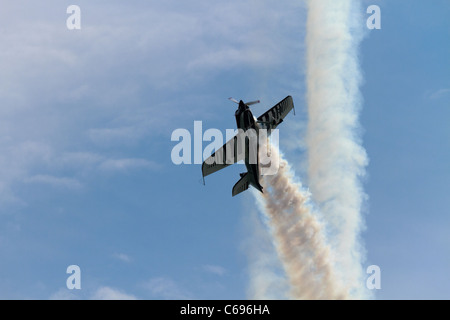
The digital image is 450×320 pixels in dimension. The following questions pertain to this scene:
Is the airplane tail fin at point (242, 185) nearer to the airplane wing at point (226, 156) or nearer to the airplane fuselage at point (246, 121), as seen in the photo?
the airplane wing at point (226, 156)

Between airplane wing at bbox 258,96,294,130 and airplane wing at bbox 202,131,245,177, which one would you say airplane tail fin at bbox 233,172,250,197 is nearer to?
airplane wing at bbox 202,131,245,177

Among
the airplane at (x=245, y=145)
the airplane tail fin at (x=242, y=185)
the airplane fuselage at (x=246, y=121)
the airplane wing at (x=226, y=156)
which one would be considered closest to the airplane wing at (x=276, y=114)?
the airplane at (x=245, y=145)

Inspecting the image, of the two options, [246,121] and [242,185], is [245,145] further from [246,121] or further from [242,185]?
[242,185]

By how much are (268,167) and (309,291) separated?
22.1m

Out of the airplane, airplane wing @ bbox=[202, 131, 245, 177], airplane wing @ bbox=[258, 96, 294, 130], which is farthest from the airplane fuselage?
airplane wing @ bbox=[258, 96, 294, 130]

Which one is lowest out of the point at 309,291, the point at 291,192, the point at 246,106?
the point at 309,291

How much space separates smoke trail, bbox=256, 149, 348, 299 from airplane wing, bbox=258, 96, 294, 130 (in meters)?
6.80

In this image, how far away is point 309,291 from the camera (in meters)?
106

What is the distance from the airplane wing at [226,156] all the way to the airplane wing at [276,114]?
5.32 metres

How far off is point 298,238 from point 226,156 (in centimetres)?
1828
